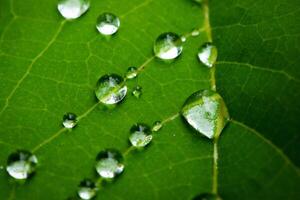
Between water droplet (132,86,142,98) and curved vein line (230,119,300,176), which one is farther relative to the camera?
water droplet (132,86,142,98)

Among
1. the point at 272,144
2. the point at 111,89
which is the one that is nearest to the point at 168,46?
the point at 111,89

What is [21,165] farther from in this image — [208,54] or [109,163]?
[208,54]

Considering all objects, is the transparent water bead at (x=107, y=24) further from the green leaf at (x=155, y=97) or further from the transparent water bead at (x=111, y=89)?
the transparent water bead at (x=111, y=89)

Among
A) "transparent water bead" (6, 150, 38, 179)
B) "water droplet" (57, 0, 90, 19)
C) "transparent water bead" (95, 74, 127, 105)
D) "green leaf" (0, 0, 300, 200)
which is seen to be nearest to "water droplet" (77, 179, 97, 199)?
"green leaf" (0, 0, 300, 200)

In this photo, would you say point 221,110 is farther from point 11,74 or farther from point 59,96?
point 11,74

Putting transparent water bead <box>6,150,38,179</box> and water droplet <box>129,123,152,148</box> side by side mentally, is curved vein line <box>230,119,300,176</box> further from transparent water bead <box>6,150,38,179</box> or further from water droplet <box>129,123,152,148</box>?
transparent water bead <box>6,150,38,179</box>

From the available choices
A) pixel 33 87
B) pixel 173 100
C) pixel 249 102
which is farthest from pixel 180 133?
pixel 33 87
